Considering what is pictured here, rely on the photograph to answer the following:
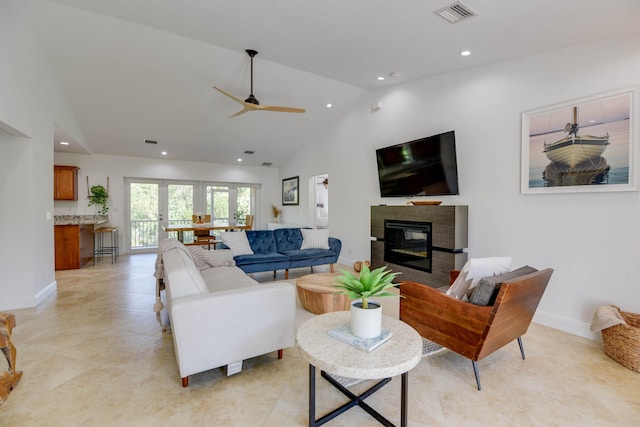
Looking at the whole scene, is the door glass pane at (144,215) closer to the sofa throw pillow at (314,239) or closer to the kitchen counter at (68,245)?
the kitchen counter at (68,245)

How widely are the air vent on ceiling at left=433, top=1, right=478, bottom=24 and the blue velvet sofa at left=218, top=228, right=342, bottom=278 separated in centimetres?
366

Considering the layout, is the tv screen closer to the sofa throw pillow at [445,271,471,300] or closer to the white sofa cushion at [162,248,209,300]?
the sofa throw pillow at [445,271,471,300]

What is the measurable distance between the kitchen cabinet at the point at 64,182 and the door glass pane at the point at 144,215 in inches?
47.9

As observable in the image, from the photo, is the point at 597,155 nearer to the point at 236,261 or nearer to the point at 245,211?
the point at 236,261

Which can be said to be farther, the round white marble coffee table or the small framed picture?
the small framed picture

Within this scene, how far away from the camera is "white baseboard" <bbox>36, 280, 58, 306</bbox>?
11.9 ft

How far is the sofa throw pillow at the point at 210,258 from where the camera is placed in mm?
3839

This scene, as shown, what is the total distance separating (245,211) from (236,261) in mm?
4805

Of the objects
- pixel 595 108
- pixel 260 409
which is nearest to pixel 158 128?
pixel 260 409

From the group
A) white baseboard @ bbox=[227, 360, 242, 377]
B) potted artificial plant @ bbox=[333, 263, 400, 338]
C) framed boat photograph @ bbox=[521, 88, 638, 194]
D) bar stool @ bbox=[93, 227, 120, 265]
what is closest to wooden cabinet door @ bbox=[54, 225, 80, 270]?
bar stool @ bbox=[93, 227, 120, 265]

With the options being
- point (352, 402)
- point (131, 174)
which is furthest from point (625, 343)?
point (131, 174)

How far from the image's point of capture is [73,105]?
4953 millimetres

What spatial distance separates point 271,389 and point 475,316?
1.49m

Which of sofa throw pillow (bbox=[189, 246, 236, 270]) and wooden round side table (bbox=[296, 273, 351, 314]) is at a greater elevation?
sofa throw pillow (bbox=[189, 246, 236, 270])
